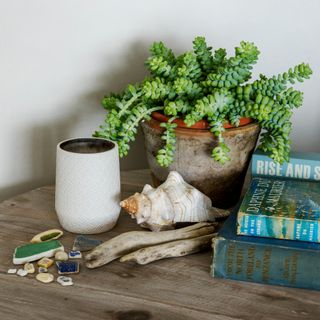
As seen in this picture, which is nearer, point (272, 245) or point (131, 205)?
point (272, 245)

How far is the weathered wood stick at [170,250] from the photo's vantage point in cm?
95

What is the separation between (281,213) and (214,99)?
22 cm

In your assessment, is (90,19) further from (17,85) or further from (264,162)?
(264,162)

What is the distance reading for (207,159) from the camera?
1.09m

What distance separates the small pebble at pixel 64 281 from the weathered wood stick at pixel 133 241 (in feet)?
0.13

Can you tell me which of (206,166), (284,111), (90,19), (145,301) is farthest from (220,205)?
(90,19)

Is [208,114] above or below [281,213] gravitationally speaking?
above

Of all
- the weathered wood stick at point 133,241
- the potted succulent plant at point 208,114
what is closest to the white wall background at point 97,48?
the potted succulent plant at point 208,114

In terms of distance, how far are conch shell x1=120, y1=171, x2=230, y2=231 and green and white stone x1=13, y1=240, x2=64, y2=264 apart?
0.13m

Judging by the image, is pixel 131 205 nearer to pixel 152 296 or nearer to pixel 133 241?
pixel 133 241

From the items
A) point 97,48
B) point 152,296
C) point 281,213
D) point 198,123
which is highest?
point 97,48

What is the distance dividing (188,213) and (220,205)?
0.13m

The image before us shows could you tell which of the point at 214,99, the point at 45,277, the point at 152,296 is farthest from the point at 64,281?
the point at 214,99

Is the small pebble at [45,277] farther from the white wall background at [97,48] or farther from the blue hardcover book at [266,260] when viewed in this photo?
the white wall background at [97,48]
